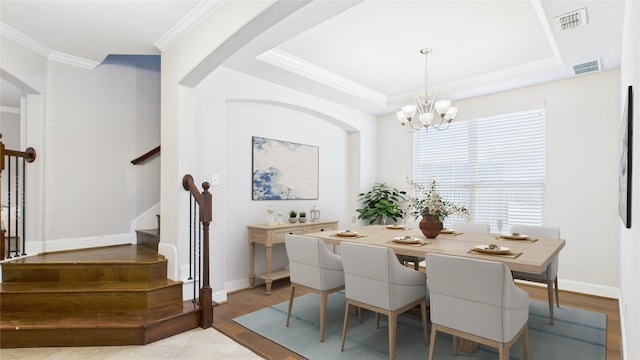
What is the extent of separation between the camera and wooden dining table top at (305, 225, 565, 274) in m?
2.18

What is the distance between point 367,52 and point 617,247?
3.67m

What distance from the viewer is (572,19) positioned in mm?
2592

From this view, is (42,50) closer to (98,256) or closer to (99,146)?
(99,146)

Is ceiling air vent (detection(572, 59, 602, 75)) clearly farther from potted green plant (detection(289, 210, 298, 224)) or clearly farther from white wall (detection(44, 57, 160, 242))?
white wall (detection(44, 57, 160, 242))

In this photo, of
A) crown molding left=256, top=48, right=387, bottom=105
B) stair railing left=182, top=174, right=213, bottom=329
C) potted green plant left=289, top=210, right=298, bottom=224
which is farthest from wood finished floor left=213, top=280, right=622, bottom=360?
crown molding left=256, top=48, right=387, bottom=105

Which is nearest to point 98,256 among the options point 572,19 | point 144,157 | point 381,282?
point 144,157

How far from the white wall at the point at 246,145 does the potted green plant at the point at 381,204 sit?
0.26m

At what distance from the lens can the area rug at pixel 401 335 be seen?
99.2 inches

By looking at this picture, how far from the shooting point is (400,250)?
267 centimetres

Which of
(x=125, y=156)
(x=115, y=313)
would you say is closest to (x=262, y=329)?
(x=115, y=313)

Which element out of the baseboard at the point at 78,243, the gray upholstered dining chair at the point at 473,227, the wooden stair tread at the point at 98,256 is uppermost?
the gray upholstered dining chair at the point at 473,227

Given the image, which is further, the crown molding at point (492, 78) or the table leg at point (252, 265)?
the table leg at point (252, 265)

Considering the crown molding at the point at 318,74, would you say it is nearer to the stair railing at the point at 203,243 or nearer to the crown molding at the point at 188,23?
the crown molding at the point at 188,23

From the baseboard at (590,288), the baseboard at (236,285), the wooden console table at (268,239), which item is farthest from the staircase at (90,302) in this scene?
the baseboard at (590,288)
